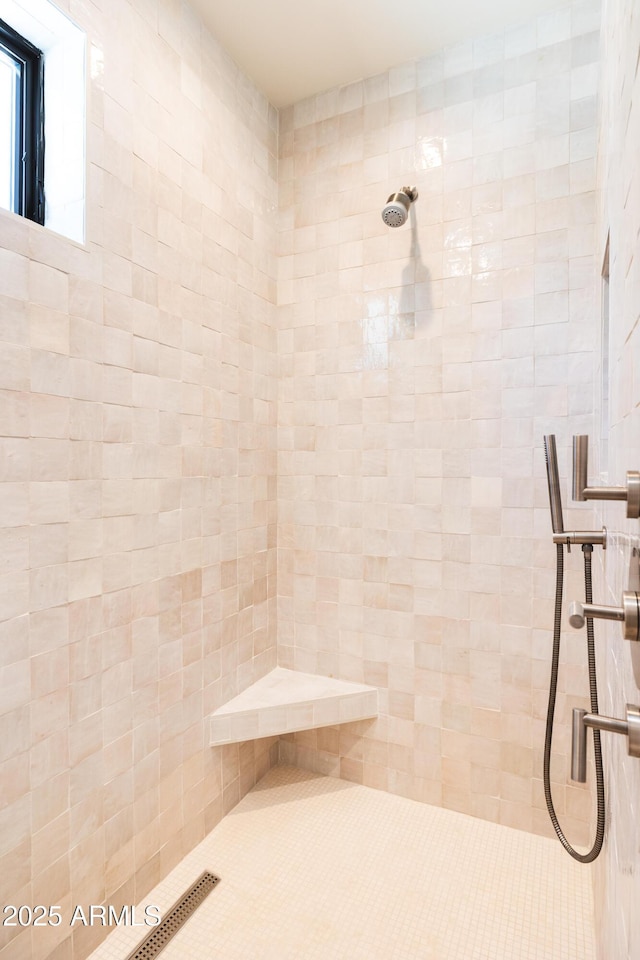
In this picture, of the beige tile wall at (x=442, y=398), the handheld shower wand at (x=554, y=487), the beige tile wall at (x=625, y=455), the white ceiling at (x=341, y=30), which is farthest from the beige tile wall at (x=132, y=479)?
the beige tile wall at (x=625, y=455)

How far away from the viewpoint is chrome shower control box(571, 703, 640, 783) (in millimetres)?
475

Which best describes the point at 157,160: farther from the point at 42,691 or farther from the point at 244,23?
the point at 42,691

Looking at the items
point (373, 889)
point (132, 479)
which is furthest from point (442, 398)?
point (373, 889)

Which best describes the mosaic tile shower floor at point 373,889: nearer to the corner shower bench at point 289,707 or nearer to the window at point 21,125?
the corner shower bench at point 289,707

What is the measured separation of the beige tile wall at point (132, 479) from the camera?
124cm

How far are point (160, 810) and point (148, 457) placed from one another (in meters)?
1.08

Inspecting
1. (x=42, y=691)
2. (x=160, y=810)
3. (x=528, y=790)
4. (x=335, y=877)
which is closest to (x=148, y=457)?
(x=42, y=691)

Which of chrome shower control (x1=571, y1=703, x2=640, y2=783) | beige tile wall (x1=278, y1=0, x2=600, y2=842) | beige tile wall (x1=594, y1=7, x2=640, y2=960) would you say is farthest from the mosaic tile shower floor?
chrome shower control (x1=571, y1=703, x2=640, y2=783)

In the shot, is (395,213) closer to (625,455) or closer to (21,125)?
(21,125)

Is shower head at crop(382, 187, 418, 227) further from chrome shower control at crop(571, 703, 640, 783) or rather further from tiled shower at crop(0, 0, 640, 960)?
chrome shower control at crop(571, 703, 640, 783)

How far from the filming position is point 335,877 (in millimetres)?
1650

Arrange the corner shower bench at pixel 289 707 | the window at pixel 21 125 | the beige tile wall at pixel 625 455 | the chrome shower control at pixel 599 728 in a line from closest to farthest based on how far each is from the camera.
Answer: the chrome shower control at pixel 599 728, the beige tile wall at pixel 625 455, the window at pixel 21 125, the corner shower bench at pixel 289 707

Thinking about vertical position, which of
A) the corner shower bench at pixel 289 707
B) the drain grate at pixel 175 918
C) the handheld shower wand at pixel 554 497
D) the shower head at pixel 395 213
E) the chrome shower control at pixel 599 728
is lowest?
the drain grate at pixel 175 918

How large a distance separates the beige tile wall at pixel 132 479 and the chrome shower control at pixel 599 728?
115 centimetres
